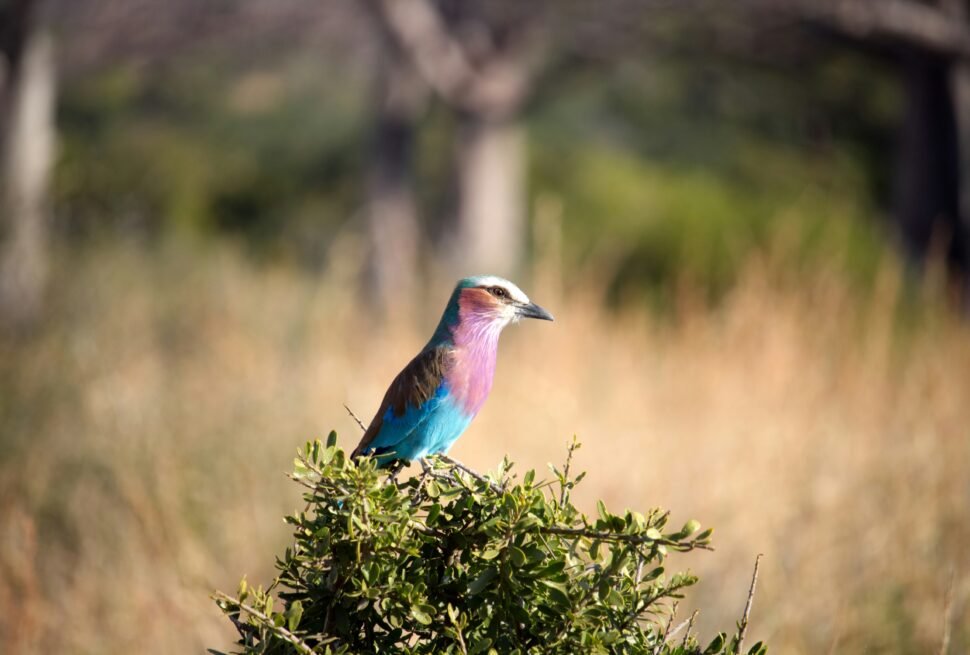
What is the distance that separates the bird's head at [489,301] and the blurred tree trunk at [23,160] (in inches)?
139

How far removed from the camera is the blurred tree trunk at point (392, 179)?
818 centimetres

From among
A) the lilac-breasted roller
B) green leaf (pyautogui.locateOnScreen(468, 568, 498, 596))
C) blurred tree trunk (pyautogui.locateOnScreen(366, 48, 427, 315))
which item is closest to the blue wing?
the lilac-breasted roller

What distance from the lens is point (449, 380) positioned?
1632 millimetres

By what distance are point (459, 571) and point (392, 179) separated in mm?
7175

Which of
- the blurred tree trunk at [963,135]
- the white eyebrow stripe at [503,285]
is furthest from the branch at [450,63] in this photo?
the white eyebrow stripe at [503,285]

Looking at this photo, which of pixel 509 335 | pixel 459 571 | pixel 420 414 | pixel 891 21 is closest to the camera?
pixel 459 571

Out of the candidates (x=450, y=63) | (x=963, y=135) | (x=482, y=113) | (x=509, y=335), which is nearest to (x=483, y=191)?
(x=482, y=113)

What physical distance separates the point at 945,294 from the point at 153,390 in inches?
189

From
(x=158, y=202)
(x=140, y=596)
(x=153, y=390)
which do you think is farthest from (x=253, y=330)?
(x=158, y=202)

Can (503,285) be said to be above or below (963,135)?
below

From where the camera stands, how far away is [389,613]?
134 cm

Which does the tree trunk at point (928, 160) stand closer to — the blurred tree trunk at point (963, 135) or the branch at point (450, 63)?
the blurred tree trunk at point (963, 135)

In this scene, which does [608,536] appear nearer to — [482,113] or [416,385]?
[416,385]

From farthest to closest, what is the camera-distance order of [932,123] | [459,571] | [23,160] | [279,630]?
[932,123]
[23,160]
[459,571]
[279,630]
